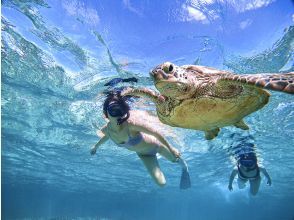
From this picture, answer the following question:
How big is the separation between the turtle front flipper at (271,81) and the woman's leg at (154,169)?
6.14 meters

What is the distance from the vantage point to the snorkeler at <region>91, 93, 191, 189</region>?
9.33 meters

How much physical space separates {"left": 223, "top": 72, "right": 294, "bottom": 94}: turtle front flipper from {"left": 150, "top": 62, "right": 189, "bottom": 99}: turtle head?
819 millimetres

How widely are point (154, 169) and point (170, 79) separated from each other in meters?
6.27

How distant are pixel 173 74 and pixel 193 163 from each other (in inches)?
1169

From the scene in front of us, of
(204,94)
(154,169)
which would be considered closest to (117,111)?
(154,169)

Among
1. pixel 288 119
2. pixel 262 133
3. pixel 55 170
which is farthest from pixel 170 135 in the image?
pixel 55 170

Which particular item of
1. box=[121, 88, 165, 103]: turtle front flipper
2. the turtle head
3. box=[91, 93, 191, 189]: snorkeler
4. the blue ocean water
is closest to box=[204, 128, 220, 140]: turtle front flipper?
box=[91, 93, 191, 189]: snorkeler

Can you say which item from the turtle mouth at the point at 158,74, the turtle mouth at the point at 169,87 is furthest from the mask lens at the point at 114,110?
the turtle mouth at the point at 158,74

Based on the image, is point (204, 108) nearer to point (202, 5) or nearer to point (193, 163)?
point (202, 5)

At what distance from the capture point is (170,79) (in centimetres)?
519

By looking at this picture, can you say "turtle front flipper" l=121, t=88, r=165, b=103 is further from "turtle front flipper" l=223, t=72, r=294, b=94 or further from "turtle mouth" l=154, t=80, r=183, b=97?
"turtle front flipper" l=223, t=72, r=294, b=94

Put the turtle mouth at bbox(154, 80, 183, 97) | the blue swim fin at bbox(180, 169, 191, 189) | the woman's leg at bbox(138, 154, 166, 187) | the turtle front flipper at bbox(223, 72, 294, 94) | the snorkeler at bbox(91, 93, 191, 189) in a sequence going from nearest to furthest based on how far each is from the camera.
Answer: the turtle front flipper at bbox(223, 72, 294, 94), the turtle mouth at bbox(154, 80, 183, 97), the snorkeler at bbox(91, 93, 191, 189), the woman's leg at bbox(138, 154, 166, 187), the blue swim fin at bbox(180, 169, 191, 189)

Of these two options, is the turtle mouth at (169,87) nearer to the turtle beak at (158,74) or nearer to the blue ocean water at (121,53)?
the turtle beak at (158,74)

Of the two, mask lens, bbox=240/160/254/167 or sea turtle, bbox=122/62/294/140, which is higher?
mask lens, bbox=240/160/254/167
